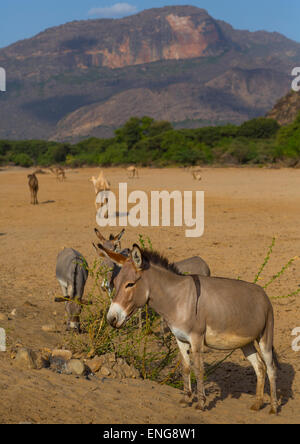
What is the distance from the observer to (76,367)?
5.52m

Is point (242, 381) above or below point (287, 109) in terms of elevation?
below

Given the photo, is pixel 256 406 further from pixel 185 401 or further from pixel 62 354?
pixel 62 354

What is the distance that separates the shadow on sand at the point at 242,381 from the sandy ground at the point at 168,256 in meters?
0.01

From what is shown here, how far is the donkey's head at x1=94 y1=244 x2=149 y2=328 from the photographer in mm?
4715

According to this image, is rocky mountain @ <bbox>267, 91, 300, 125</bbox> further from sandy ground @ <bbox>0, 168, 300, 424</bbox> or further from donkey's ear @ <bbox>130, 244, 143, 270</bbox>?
donkey's ear @ <bbox>130, 244, 143, 270</bbox>

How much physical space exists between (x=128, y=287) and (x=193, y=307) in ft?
2.17

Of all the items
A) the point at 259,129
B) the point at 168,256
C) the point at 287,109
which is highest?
the point at 287,109

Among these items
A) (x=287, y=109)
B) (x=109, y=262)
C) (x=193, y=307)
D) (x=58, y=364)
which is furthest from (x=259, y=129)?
(x=193, y=307)

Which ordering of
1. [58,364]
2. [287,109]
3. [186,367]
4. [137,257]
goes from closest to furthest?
[137,257]
[186,367]
[58,364]
[287,109]

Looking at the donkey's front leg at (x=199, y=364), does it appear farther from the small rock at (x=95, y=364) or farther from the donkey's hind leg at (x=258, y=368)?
the small rock at (x=95, y=364)

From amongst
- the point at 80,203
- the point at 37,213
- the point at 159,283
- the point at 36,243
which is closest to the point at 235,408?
the point at 159,283

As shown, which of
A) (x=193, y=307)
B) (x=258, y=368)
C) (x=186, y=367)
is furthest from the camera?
(x=258, y=368)

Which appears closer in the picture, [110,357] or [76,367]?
[76,367]

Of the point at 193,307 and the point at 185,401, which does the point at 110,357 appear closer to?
the point at 185,401
